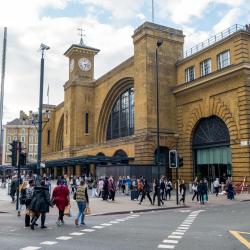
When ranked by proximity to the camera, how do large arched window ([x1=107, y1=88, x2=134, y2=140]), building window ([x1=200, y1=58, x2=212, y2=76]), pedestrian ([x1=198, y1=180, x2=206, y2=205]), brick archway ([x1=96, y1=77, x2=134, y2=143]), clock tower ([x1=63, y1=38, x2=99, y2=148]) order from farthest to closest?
clock tower ([x1=63, y1=38, x2=99, y2=148]) < brick archway ([x1=96, y1=77, x2=134, y2=143]) < large arched window ([x1=107, y1=88, x2=134, y2=140]) < building window ([x1=200, y1=58, x2=212, y2=76]) < pedestrian ([x1=198, y1=180, x2=206, y2=205])

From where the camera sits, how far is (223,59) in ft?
117

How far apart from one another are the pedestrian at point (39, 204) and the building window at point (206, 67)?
27.4 meters

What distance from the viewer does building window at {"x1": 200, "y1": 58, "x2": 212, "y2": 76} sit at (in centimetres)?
3738

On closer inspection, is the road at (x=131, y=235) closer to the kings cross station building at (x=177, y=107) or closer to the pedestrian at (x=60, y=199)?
the pedestrian at (x=60, y=199)

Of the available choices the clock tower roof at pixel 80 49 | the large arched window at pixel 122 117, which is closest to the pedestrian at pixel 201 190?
the large arched window at pixel 122 117

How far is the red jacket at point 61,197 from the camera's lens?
13.9 metres

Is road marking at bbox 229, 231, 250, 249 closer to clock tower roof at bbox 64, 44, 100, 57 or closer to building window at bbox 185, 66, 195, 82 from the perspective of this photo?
building window at bbox 185, 66, 195, 82

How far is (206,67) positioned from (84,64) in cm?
2922

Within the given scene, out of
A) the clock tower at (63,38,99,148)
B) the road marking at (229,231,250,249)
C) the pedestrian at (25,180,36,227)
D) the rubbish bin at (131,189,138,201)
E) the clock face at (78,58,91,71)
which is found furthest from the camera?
the clock face at (78,58,91,71)

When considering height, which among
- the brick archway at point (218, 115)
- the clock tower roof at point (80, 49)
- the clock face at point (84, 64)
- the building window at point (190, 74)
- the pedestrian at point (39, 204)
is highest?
the clock tower roof at point (80, 49)

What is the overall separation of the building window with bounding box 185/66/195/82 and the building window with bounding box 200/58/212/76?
4.85 feet

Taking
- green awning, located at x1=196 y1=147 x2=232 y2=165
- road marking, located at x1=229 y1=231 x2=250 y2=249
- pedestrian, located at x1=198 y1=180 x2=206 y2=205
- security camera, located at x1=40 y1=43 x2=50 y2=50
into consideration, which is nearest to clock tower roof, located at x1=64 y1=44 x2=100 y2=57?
green awning, located at x1=196 y1=147 x2=232 y2=165

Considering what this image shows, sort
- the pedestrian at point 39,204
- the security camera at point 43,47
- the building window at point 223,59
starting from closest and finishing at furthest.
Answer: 1. the pedestrian at point 39,204
2. the security camera at point 43,47
3. the building window at point 223,59

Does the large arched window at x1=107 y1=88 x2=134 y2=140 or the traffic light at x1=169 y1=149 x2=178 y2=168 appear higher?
the large arched window at x1=107 y1=88 x2=134 y2=140
